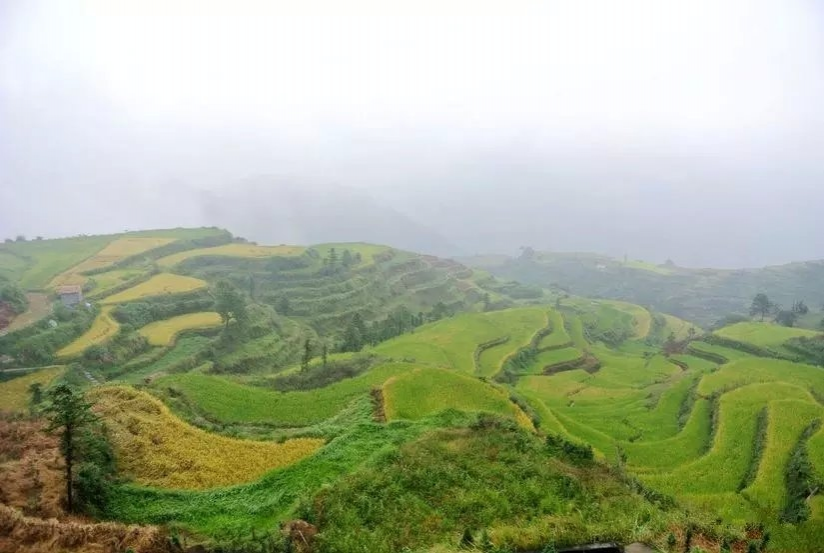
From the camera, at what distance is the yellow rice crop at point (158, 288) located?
57.7 m

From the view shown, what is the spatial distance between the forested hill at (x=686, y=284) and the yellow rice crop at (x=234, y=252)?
8709cm

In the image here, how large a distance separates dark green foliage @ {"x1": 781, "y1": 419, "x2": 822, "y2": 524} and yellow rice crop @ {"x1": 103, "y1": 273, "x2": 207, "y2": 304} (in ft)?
189

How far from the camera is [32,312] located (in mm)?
52469

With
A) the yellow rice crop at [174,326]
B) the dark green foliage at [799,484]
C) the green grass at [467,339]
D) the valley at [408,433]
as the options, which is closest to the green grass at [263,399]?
A: the valley at [408,433]

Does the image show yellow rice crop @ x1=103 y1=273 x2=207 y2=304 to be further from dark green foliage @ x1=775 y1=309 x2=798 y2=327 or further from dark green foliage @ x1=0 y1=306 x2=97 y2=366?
dark green foliage @ x1=775 y1=309 x2=798 y2=327

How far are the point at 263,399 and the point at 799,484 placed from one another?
80.6 feet

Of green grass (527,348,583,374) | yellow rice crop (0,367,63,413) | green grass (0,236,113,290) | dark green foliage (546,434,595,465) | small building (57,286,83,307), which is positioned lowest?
green grass (527,348,583,374)

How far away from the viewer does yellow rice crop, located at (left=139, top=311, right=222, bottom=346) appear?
4931 cm

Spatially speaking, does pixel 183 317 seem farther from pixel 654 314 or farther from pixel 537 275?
pixel 537 275

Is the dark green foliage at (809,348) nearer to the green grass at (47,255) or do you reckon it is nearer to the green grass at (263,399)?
the green grass at (263,399)

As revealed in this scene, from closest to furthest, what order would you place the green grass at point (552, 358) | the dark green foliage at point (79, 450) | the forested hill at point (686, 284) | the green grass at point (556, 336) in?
1. the dark green foliage at point (79, 450)
2. the green grass at point (552, 358)
3. the green grass at point (556, 336)
4. the forested hill at point (686, 284)

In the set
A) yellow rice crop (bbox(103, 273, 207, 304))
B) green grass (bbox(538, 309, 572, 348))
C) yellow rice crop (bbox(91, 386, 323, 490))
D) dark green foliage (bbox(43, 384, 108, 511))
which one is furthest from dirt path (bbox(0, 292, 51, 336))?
green grass (bbox(538, 309, 572, 348))

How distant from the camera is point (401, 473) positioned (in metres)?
18.1

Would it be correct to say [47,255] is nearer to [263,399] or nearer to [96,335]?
[96,335]
